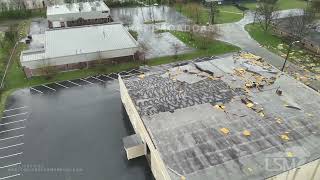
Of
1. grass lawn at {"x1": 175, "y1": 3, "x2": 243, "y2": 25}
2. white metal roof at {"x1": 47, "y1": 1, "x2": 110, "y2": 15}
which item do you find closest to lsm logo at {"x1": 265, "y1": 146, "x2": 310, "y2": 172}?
grass lawn at {"x1": 175, "y1": 3, "x2": 243, "y2": 25}

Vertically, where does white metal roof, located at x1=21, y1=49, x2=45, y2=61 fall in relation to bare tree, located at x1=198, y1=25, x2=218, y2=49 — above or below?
below

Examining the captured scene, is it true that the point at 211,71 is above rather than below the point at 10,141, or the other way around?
above

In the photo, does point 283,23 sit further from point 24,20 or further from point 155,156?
point 24,20

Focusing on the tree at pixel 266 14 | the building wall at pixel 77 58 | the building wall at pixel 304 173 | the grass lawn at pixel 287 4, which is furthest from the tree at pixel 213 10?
the building wall at pixel 304 173

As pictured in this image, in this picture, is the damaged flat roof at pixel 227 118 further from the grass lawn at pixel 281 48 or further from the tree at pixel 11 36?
the tree at pixel 11 36

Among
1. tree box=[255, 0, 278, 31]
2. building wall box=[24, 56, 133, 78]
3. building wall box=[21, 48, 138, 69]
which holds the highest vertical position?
tree box=[255, 0, 278, 31]

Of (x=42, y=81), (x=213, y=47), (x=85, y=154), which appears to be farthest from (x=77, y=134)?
(x=213, y=47)

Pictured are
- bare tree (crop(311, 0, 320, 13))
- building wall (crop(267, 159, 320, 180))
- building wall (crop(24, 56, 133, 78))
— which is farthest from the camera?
bare tree (crop(311, 0, 320, 13))

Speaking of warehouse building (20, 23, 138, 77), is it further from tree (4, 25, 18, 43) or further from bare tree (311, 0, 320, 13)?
bare tree (311, 0, 320, 13)
